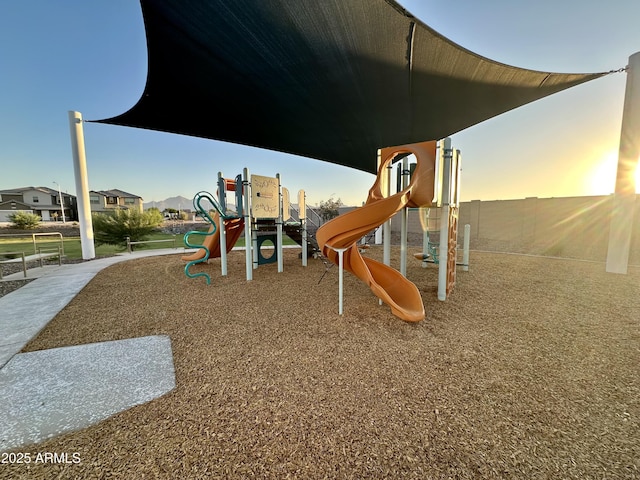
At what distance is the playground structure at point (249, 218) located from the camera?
5.75 metres

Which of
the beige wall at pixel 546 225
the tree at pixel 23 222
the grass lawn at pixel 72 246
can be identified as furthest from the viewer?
the tree at pixel 23 222

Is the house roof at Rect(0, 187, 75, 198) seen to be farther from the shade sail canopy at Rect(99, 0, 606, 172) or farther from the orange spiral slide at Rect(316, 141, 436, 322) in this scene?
the orange spiral slide at Rect(316, 141, 436, 322)

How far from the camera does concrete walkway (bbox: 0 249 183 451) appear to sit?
164cm

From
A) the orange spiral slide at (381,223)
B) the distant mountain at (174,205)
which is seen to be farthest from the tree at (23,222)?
the distant mountain at (174,205)

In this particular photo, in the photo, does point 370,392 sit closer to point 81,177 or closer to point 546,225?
point 81,177

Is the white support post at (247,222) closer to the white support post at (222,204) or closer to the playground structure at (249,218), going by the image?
the playground structure at (249,218)

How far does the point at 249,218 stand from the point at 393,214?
366cm

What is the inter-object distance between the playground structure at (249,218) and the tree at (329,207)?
14034mm

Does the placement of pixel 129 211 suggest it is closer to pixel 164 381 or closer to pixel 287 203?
pixel 287 203

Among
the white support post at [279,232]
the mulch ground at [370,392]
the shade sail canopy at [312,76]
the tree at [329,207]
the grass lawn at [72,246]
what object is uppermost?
the shade sail canopy at [312,76]

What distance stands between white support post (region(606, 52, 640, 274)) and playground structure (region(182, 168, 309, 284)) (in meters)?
8.12

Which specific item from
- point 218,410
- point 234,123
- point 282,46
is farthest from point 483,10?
point 218,410

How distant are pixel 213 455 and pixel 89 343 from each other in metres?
2.45

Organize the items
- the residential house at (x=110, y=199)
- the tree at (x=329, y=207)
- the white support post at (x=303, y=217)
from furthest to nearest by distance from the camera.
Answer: the residential house at (x=110, y=199), the tree at (x=329, y=207), the white support post at (x=303, y=217)
